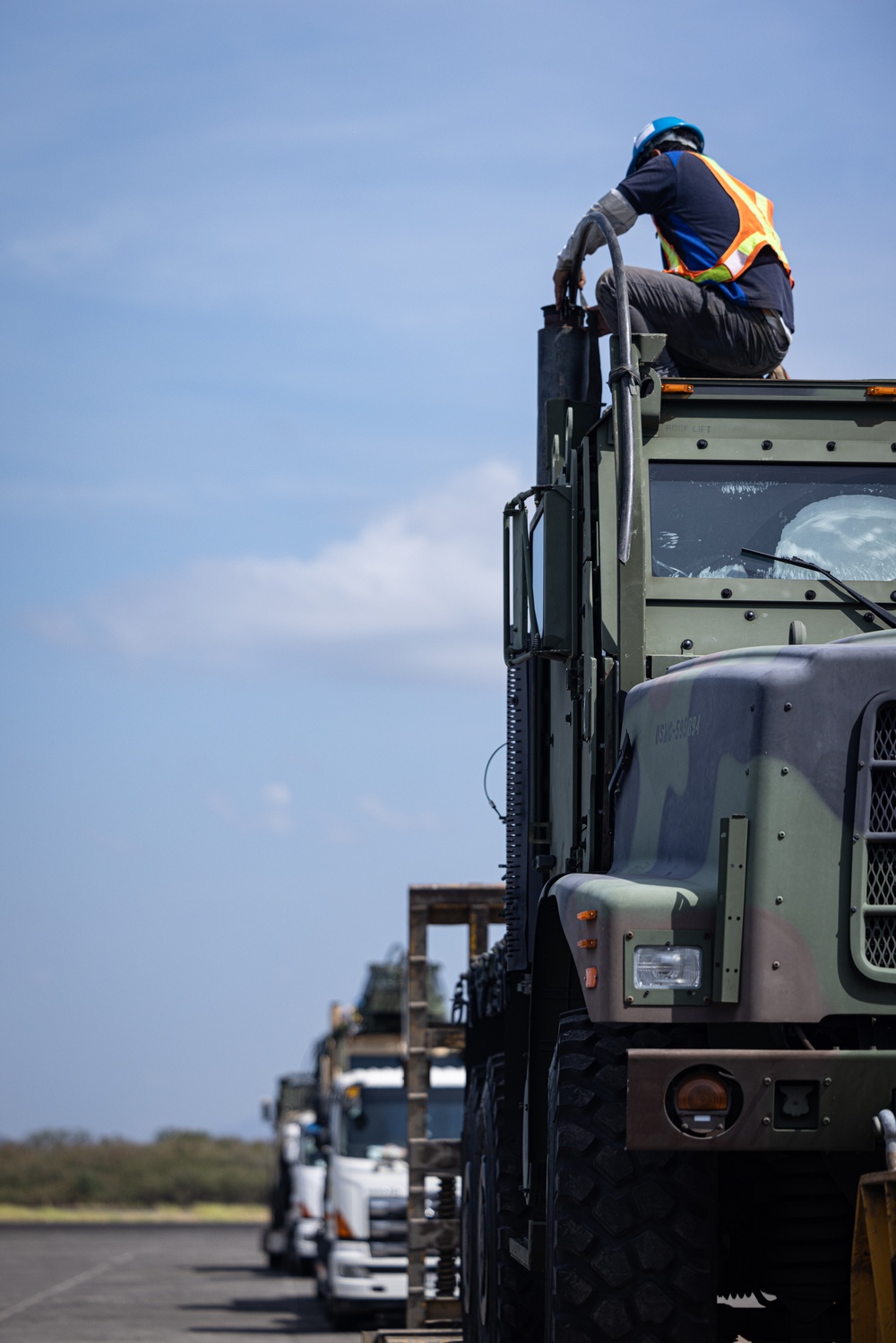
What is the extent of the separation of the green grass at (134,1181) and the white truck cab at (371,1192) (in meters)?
36.2

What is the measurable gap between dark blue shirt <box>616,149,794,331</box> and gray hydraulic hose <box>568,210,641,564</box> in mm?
1103

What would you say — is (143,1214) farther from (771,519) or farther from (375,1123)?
(771,519)

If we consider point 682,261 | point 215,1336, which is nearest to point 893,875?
point 682,261

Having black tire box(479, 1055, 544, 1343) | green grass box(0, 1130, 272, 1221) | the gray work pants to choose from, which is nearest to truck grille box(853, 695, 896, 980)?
the gray work pants

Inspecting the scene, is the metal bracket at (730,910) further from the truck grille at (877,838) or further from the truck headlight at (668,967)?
the truck grille at (877,838)

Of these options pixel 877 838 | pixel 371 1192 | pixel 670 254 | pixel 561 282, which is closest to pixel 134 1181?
pixel 371 1192

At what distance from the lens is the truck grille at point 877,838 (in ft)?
17.5

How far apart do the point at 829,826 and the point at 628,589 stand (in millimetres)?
1517

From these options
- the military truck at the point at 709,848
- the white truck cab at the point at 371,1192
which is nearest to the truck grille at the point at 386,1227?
the white truck cab at the point at 371,1192

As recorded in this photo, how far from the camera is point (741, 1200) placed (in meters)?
6.04

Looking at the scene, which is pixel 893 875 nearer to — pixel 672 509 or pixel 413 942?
pixel 672 509

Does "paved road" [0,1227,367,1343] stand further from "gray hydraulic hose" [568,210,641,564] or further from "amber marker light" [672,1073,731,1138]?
"amber marker light" [672,1073,731,1138]

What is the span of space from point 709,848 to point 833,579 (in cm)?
134

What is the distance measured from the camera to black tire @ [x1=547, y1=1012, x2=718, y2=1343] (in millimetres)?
5469
